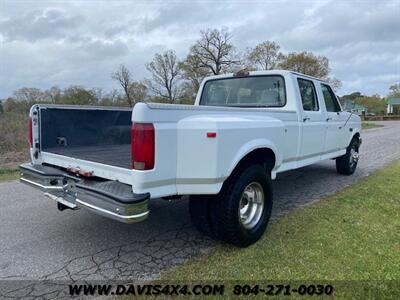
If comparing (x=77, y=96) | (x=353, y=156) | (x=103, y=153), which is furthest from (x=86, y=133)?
(x=77, y=96)

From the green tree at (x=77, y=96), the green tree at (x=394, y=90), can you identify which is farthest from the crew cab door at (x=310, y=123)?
the green tree at (x=394, y=90)

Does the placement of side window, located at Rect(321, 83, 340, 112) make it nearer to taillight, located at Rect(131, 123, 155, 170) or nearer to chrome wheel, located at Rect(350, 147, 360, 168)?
chrome wheel, located at Rect(350, 147, 360, 168)

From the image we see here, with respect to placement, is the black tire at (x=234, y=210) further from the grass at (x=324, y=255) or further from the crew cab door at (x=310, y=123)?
the crew cab door at (x=310, y=123)

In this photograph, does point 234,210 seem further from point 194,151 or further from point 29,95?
point 29,95

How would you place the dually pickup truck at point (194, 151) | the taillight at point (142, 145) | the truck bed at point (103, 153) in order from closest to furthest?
the taillight at point (142, 145) → the dually pickup truck at point (194, 151) → the truck bed at point (103, 153)

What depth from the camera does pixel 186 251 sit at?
11.9 feet

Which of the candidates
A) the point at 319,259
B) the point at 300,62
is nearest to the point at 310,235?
the point at 319,259

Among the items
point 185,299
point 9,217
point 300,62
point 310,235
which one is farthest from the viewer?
point 300,62

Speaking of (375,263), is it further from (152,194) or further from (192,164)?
(152,194)

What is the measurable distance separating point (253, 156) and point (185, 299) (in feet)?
5.66

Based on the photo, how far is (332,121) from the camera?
6.09 metres

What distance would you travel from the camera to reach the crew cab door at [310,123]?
5005 mm

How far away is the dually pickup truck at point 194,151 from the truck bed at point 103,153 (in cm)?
1

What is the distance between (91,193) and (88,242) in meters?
1.12
